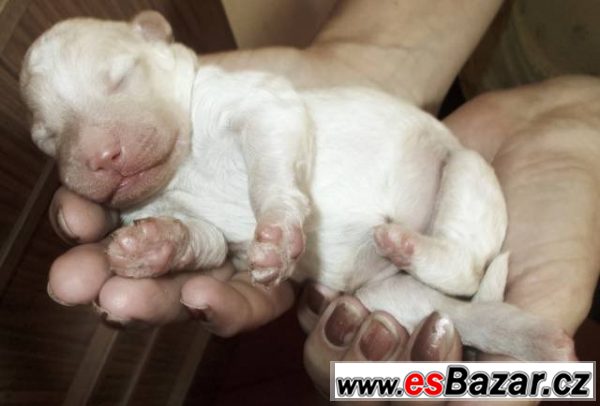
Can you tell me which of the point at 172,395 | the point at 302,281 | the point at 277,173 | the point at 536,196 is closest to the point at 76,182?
the point at 277,173

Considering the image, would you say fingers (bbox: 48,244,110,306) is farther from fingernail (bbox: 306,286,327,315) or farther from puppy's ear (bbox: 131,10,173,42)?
puppy's ear (bbox: 131,10,173,42)

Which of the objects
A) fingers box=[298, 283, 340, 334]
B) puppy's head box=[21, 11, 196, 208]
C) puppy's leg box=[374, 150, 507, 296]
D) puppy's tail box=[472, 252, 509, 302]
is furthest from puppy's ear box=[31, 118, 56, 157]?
puppy's tail box=[472, 252, 509, 302]

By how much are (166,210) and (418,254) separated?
739 mm

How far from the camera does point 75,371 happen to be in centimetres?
240

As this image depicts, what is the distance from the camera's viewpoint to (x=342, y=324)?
1.66 m

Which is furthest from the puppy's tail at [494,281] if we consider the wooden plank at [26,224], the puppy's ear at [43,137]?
the wooden plank at [26,224]

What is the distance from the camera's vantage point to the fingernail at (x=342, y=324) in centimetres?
165

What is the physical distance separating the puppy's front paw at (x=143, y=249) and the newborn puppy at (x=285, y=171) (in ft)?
0.07

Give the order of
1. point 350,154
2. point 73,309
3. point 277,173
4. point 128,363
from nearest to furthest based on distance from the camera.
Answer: point 277,173, point 350,154, point 73,309, point 128,363

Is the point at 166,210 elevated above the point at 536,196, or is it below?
above

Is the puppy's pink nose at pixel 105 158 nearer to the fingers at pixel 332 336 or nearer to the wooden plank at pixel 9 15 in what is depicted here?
the wooden plank at pixel 9 15

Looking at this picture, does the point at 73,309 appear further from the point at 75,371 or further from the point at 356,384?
the point at 356,384

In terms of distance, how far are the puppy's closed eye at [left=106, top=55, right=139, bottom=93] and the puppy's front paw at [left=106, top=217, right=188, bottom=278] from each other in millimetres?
427

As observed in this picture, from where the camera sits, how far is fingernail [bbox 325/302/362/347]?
5.42 ft
